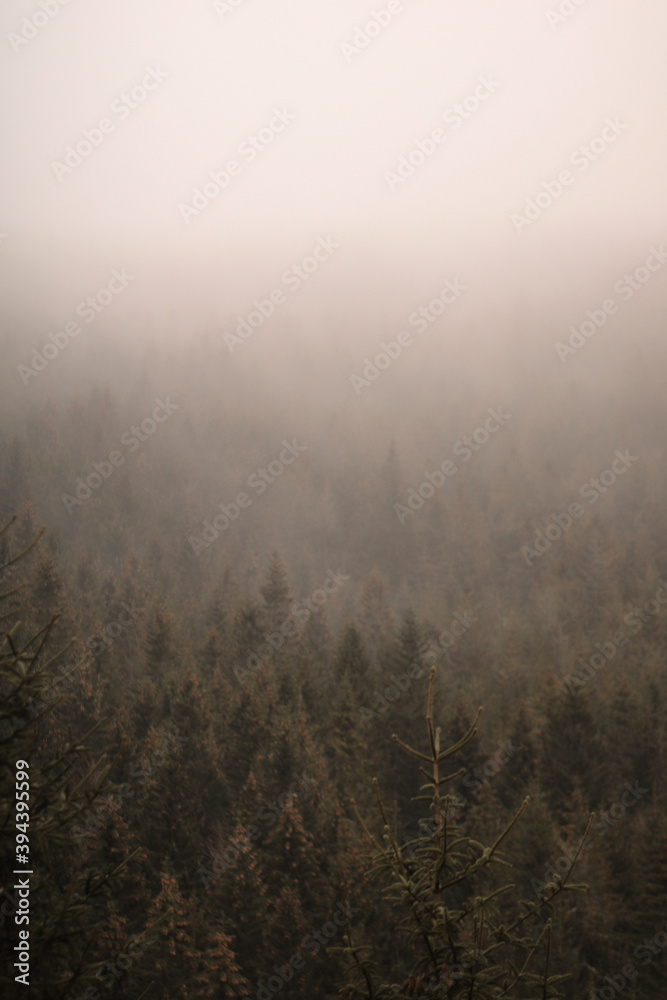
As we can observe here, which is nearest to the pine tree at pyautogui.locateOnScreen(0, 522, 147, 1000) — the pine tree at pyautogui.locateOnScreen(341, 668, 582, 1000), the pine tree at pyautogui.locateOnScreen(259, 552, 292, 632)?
the pine tree at pyautogui.locateOnScreen(341, 668, 582, 1000)

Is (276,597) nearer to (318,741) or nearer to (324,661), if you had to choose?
(324,661)

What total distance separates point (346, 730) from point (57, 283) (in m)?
200

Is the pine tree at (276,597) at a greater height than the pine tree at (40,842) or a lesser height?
lesser

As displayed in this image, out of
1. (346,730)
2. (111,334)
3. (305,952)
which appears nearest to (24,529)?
(346,730)

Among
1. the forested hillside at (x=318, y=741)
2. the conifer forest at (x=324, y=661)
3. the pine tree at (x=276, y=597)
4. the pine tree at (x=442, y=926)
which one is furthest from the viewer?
the pine tree at (x=276, y=597)

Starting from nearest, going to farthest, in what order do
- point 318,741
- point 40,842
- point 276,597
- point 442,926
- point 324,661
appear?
point 442,926 < point 40,842 < point 318,741 < point 324,661 < point 276,597

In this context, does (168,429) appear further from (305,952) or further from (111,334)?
(305,952)

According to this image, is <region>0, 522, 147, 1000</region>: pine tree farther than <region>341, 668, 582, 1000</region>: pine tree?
Yes

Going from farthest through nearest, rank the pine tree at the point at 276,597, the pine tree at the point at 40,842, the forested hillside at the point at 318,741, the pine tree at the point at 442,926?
the pine tree at the point at 276,597, the forested hillside at the point at 318,741, the pine tree at the point at 40,842, the pine tree at the point at 442,926

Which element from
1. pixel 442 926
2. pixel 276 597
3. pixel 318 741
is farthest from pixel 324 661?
pixel 442 926

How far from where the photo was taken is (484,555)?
317 ft

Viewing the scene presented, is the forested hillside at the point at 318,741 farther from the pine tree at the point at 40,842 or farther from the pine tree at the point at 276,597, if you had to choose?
the pine tree at the point at 276,597

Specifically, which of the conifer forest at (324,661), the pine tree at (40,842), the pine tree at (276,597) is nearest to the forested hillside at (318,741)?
the pine tree at (40,842)

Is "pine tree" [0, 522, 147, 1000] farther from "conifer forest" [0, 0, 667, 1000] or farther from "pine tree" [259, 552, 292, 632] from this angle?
"pine tree" [259, 552, 292, 632]
